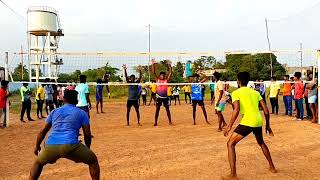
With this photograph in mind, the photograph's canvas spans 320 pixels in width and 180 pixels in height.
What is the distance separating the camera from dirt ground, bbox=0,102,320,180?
657cm

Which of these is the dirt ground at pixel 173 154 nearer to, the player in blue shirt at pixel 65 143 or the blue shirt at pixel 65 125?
the player in blue shirt at pixel 65 143

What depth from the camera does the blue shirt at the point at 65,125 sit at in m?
5.02

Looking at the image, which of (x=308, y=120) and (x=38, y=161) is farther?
(x=308, y=120)

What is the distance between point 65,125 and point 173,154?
3.41 metres

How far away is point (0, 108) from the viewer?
12.5 meters

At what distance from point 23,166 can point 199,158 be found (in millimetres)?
3181

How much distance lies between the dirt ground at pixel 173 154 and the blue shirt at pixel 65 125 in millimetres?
1513

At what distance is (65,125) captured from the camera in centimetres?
505

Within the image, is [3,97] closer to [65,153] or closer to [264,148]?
[65,153]

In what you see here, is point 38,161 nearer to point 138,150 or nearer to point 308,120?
point 138,150

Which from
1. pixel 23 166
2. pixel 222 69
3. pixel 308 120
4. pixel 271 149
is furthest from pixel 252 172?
pixel 222 69

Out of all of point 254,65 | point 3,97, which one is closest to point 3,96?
point 3,97

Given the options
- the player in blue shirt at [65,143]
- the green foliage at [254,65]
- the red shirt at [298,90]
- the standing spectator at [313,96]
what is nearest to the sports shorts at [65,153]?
the player in blue shirt at [65,143]

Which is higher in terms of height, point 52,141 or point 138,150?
point 52,141
